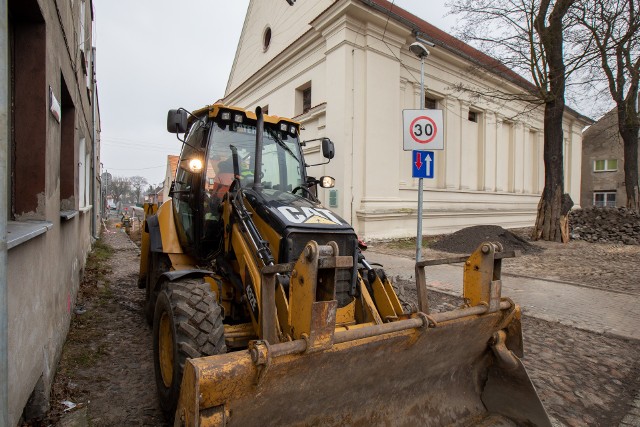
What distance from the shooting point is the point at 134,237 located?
1741 centimetres

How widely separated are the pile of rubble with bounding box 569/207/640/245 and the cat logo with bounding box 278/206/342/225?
1506 cm

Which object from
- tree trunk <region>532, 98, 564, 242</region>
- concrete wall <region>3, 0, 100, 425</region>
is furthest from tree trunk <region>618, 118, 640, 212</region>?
concrete wall <region>3, 0, 100, 425</region>

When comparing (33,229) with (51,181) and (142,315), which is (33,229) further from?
(142,315)

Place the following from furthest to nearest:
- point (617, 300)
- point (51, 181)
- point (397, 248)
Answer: point (397, 248) → point (617, 300) → point (51, 181)

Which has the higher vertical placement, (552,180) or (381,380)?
(552,180)

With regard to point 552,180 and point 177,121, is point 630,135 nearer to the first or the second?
point 552,180

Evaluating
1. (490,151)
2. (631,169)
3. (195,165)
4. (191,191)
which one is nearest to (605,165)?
(631,169)

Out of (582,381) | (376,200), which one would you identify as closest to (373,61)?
(376,200)

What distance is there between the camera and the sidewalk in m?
5.15

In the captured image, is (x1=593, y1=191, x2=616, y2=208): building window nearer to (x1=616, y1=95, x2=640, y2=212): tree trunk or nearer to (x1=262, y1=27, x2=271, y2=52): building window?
(x1=616, y1=95, x2=640, y2=212): tree trunk

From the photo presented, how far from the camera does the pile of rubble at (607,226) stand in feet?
49.0

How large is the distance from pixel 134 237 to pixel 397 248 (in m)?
11.4

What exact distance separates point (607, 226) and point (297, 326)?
58.2 feet

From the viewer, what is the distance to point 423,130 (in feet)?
19.8
